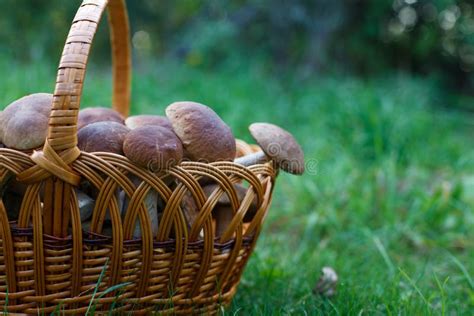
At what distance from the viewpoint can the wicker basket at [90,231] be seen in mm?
965

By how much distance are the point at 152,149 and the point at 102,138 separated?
17cm

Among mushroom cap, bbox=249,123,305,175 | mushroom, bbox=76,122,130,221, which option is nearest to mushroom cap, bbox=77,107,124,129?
mushroom, bbox=76,122,130,221

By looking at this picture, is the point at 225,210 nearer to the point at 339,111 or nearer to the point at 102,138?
the point at 102,138

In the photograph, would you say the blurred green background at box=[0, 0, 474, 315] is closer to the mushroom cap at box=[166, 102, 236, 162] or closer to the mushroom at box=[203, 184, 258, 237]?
the mushroom at box=[203, 184, 258, 237]

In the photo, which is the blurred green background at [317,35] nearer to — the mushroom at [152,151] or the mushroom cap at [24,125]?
the mushroom cap at [24,125]

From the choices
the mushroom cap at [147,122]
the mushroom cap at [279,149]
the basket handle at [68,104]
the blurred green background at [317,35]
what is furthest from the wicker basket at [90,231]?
the blurred green background at [317,35]

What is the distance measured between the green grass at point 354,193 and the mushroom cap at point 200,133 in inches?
16.7

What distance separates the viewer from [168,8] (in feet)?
28.6

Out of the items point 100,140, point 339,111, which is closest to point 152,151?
point 100,140

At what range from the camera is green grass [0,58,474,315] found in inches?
58.4

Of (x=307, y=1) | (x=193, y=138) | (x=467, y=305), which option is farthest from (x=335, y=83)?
(x=193, y=138)

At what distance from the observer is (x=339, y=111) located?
12.5 feet

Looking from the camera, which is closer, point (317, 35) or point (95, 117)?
point (95, 117)

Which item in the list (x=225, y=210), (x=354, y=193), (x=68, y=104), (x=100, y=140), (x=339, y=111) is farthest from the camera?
(x=339, y=111)
